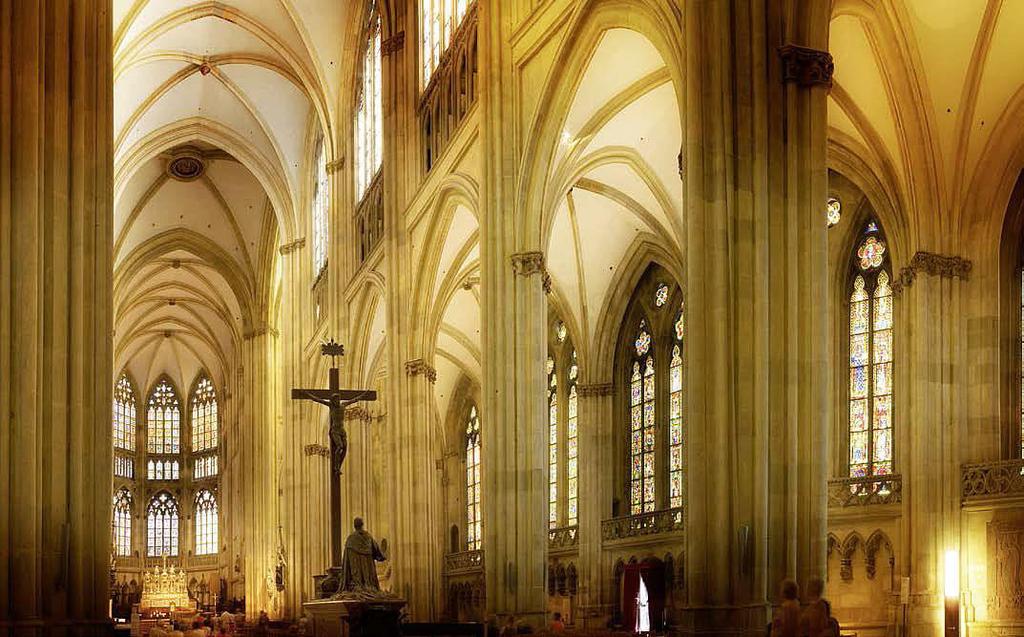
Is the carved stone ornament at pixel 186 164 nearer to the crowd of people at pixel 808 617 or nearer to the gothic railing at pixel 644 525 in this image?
the gothic railing at pixel 644 525

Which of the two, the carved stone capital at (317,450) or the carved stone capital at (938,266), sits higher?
the carved stone capital at (938,266)

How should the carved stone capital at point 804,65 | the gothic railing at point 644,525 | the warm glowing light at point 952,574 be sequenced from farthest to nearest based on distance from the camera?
the gothic railing at point 644,525, the warm glowing light at point 952,574, the carved stone capital at point 804,65

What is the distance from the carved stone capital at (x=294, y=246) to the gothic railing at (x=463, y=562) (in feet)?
35.2

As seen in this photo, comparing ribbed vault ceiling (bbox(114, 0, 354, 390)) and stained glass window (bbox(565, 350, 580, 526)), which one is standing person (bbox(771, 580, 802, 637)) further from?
ribbed vault ceiling (bbox(114, 0, 354, 390))

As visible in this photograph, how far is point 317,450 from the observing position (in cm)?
3894

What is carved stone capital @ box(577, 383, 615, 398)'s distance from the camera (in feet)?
101

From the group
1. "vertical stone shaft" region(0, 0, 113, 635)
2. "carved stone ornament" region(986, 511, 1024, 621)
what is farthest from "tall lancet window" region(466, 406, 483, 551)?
"vertical stone shaft" region(0, 0, 113, 635)

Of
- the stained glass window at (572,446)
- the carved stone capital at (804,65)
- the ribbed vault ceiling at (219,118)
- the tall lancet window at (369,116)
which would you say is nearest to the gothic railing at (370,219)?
the tall lancet window at (369,116)

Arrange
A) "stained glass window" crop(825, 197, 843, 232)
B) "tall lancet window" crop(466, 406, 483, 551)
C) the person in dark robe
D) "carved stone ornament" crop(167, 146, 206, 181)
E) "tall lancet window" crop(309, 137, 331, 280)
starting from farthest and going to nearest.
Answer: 1. "carved stone ornament" crop(167, 146, 206, 181)
2. "tall lancet window" crop(309, 137, 331, 280)
3. "tall lancet window" crop(466, 406, 483, 551)
4. "stained glass window" crop(825, 197, 843, 232)
5. the person in dark robe

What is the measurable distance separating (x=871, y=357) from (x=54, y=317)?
592 inches

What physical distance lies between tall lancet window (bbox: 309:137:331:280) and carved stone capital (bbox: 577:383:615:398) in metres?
11.2

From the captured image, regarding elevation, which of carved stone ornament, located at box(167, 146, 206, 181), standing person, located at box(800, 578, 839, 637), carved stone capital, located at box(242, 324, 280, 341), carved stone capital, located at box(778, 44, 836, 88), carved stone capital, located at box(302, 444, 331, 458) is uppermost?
carved stone ornament, located at box(167, 146, 206, 181)

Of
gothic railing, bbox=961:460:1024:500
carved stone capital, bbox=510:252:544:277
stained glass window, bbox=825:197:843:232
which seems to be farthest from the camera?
stained glass window, bbox=825:197:843:232

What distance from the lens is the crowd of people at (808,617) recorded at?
33.7 feet
